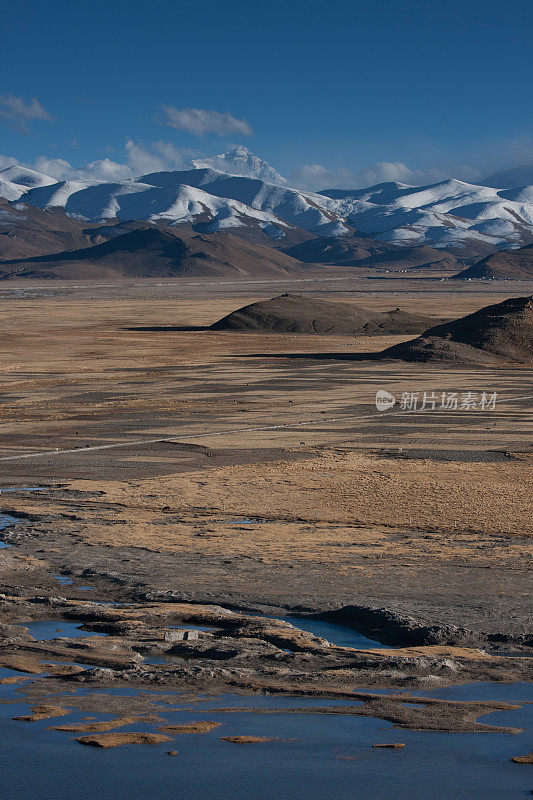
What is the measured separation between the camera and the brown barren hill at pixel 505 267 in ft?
563

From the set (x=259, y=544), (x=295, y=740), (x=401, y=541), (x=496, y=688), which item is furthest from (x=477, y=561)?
(x=295, y=740)

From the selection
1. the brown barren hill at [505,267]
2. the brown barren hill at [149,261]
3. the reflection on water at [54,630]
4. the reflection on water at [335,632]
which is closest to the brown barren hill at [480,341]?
the reflection on water at [335,632]

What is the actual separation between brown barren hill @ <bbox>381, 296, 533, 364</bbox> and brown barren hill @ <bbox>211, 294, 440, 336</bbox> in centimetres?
1383

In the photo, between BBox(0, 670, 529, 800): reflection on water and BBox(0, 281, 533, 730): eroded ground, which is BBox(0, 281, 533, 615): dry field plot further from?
BBox(0, 670, 529, 800): reflection on water

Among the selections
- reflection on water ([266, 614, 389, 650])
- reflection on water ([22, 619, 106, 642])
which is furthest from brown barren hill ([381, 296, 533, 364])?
reflection on water ([22, 619, 106, 642])

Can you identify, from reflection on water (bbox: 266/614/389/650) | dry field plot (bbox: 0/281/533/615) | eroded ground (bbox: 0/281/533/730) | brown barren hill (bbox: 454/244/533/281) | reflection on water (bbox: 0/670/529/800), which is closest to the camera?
reflection on water (bbox: 0/670/529/800)

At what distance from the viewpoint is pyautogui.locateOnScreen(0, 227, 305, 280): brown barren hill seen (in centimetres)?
17575

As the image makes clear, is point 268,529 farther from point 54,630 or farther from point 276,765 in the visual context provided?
point 276,765

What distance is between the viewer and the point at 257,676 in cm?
802

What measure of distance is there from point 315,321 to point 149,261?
128m

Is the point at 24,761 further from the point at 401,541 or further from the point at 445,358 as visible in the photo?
the point at 445,358

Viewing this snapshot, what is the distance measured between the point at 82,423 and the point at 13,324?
141ft

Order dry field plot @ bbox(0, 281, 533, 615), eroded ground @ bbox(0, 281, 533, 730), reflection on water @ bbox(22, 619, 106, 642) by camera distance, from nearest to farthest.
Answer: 1. eroded ground @ bbox(0, 281, 533, 730)
2. reflection on water @ bbox(22, 619, 106, 642)
3. dry field plot @ bbox(0, 281, 533, 615)

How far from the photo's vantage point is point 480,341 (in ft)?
139
